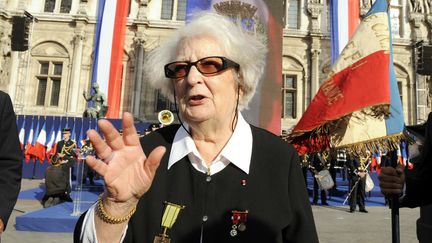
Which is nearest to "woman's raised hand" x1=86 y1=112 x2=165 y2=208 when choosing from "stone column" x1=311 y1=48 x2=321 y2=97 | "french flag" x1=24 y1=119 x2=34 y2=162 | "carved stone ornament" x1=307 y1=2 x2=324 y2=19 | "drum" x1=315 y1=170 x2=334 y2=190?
"drum" x1=315 y1=170 x2=334 y2=190

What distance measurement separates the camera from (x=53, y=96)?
20.2 meters

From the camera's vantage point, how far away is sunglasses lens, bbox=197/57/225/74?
1637 mm

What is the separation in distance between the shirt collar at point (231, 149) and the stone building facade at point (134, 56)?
1776 centimetres

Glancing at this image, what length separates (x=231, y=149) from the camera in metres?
1.64

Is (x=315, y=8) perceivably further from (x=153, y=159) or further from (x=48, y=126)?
Answer: (x=153, y=159)

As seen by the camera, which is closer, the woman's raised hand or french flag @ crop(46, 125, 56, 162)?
the woman's raised hand

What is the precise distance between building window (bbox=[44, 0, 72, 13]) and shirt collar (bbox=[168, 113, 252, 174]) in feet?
72.0

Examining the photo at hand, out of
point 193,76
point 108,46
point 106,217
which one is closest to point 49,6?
point 108,46

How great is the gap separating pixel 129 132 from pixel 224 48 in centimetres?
71

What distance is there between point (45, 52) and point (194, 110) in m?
21.2

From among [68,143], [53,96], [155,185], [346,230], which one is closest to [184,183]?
[155,185]

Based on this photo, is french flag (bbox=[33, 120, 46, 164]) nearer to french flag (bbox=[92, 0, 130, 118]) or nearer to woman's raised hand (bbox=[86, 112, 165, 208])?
french flag (bbox=[92, 0, 130, 118])

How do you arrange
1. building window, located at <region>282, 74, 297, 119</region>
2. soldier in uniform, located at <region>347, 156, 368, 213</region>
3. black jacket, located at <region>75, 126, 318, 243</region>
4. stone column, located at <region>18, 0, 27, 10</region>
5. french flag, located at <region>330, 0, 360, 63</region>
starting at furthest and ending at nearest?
1. building window, located at <region>282, 74, 297, 119</region>
2. stone column, located at <region>18, 0, 27, 10</region>
3. french flag, located at <region>330, 0, 360, 63</region>
4. soldier in uniform, located at <region>347, 156, 368, 213</region>
5. black jacket, located at <region>75, 126, 318, 243</region>

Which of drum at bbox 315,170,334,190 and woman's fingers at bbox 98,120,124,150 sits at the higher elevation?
woman's fingers at bbox 98,120,124,150
